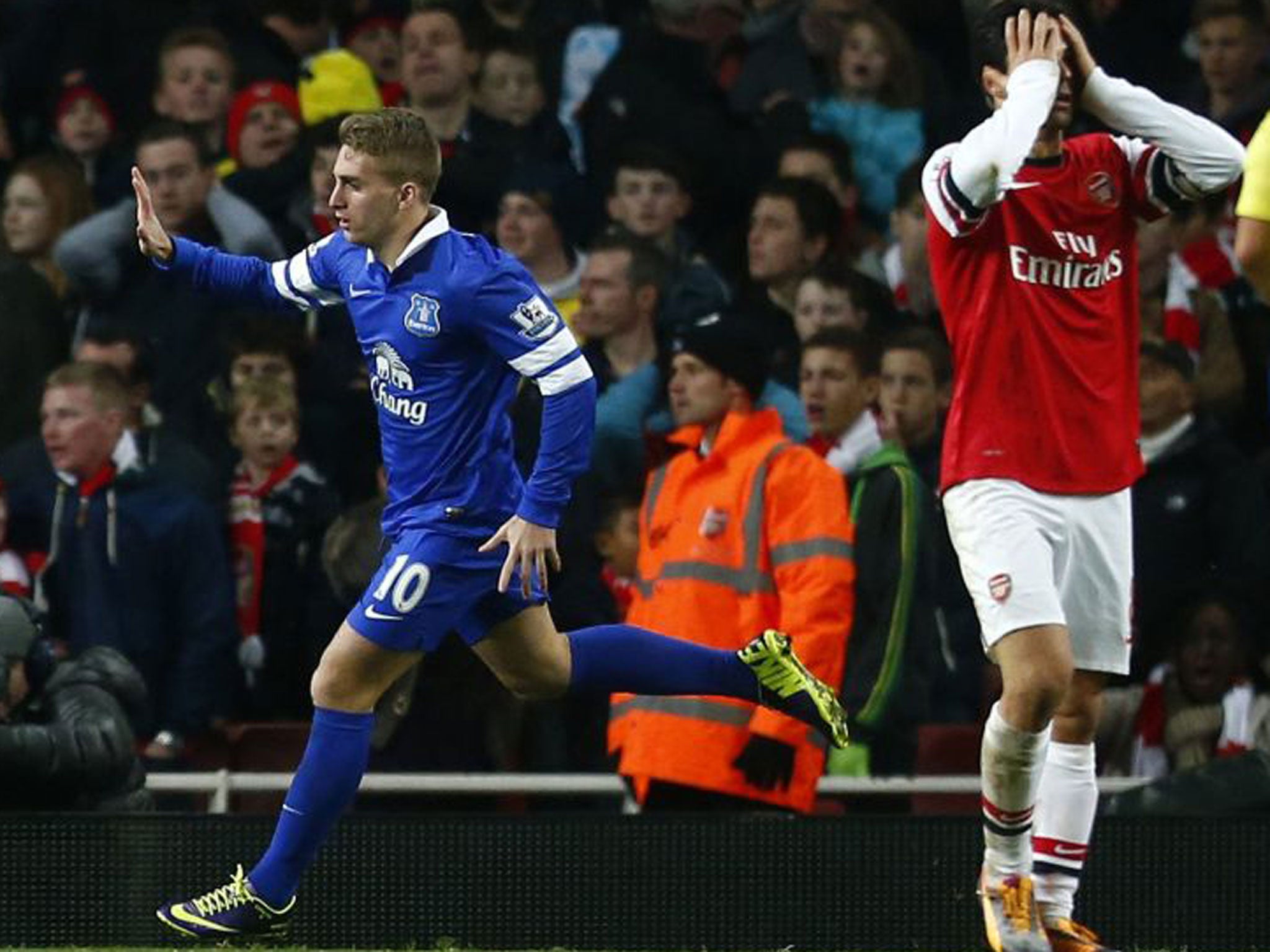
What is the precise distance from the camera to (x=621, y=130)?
1258 cm

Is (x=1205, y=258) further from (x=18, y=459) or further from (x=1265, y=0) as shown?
(x=18, y=459)

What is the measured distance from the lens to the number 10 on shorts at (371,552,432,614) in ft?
24.8

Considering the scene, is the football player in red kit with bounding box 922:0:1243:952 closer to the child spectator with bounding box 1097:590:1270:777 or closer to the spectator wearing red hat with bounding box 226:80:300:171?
the child spectator with bounding box 1097:590:1270:777

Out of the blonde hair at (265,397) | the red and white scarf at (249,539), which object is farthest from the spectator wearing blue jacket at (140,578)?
the blonde hair at (265,397)

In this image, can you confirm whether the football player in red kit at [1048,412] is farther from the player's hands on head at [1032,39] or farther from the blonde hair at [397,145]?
the blonde hair at [397,145]

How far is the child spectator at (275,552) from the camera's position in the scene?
10508 mm

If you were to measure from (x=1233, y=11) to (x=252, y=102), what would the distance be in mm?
3835

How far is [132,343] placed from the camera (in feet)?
36.2

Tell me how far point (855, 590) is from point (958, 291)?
7.61 ft

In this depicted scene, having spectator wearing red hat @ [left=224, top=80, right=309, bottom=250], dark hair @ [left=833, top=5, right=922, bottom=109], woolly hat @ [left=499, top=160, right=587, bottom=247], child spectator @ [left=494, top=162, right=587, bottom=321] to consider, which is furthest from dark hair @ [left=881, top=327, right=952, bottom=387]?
spectator wearing red hat @ [left=224, top=80, right=309, bottom=250]

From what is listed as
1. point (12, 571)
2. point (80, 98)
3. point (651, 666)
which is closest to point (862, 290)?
point (12, 571)

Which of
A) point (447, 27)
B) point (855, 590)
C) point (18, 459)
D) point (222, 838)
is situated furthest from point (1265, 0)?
point (222, 838)

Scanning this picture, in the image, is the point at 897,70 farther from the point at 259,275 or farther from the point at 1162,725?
the point at 259,275

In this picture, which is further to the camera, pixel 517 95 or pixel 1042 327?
pixel 517 95
